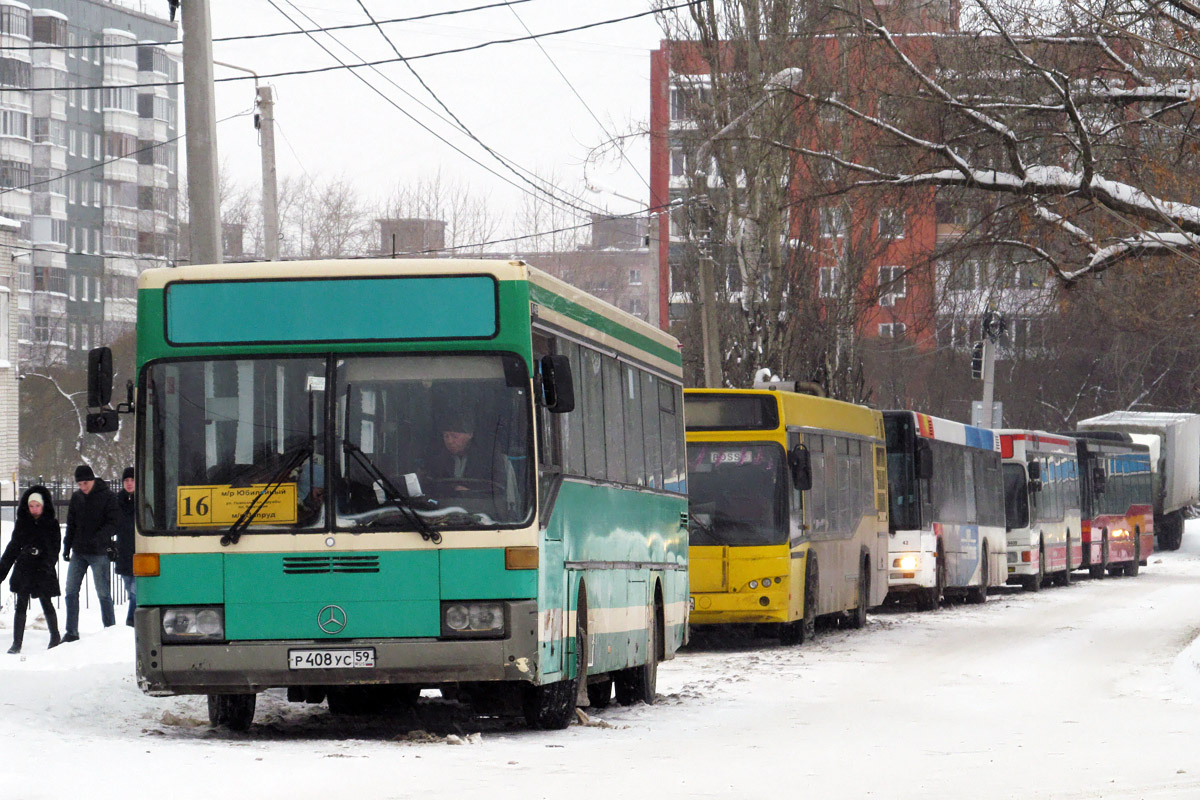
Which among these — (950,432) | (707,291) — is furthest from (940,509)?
(707,291)

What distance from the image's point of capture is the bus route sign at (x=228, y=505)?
11352 millimetres

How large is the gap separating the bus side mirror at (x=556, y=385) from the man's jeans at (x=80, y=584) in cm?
917

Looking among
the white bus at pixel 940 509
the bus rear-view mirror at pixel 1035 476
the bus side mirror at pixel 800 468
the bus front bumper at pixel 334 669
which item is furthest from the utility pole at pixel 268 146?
the bus rear-view mirror at pixel 1035 476

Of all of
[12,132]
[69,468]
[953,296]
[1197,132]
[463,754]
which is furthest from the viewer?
[12,132]

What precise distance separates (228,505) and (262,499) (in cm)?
20

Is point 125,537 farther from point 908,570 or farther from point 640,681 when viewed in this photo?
point 908,570

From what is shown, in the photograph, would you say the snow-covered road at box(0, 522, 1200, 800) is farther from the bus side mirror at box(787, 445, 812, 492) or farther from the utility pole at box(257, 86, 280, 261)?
the utility pole at box(257, 86, 280, 261)

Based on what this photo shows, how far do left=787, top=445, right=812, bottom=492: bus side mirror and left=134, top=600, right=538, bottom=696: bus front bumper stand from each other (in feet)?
34.7

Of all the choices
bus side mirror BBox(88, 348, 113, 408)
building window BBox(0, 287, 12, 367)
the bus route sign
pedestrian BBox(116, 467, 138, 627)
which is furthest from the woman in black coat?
building window BBox(0, 287, 12, 367)

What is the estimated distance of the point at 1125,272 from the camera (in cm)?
2145

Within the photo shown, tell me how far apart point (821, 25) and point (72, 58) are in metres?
101

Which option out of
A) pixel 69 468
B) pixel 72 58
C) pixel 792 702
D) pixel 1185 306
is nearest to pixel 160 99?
pixel 72 58

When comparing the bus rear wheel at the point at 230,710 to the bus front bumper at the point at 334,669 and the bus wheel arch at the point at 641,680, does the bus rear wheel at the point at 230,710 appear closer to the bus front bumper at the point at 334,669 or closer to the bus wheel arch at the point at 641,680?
the bus front bumper at the point at 334,669

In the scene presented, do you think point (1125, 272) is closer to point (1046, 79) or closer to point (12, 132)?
point (1046, 79)
